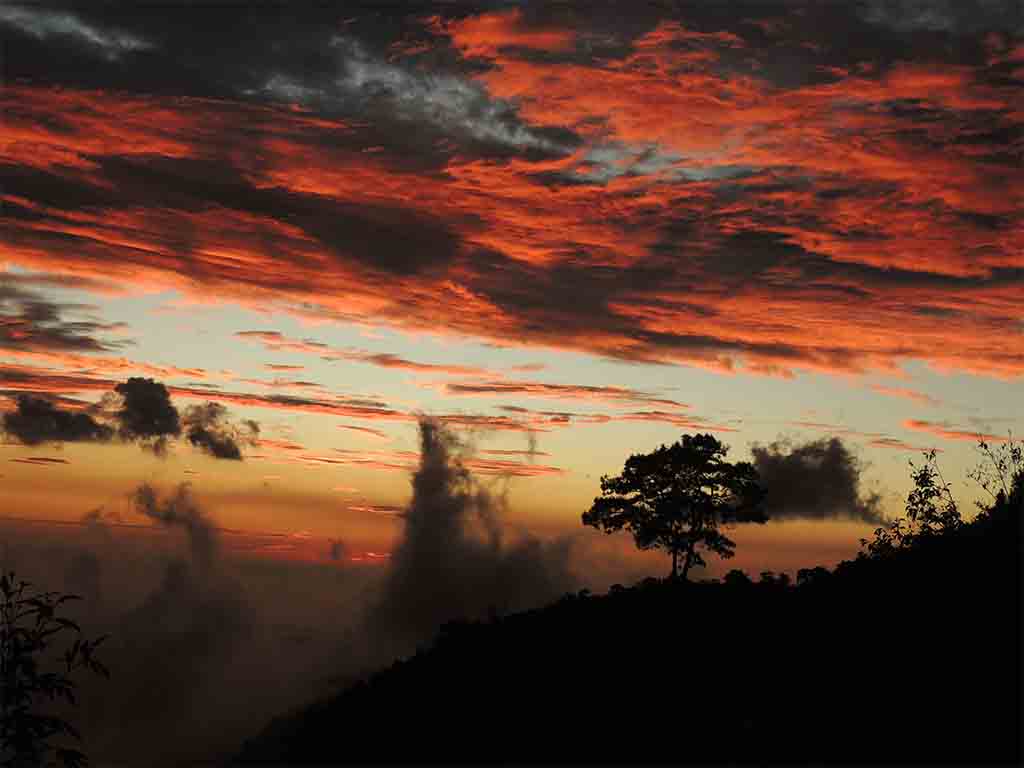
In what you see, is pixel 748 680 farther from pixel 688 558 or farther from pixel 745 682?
pixel 688 558

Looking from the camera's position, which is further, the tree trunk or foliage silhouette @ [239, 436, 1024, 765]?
the tree trunk

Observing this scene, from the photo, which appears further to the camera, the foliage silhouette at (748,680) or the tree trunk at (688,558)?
the tree trunk at (688,558)

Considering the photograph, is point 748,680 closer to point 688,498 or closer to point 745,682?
point 745,682

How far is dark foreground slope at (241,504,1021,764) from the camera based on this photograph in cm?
2120

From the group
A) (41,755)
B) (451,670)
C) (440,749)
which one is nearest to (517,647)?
(451,670)

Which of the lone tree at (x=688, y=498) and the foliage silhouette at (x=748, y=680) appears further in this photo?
the lone tree at (x=688, y=498)

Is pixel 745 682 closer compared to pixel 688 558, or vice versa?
pixel 745 682

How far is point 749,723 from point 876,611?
796 centimetres

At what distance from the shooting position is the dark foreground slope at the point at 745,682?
21.2 m

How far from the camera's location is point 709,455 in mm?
55438

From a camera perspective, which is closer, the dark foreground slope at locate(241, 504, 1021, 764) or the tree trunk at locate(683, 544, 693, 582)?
the dark foreground slope at locate(241, 504, 1021, 764)

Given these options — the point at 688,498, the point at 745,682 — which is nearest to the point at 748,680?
the point at 745,682

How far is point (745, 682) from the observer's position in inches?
1019

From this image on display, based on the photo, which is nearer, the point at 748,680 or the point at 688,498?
the point at 748,680
